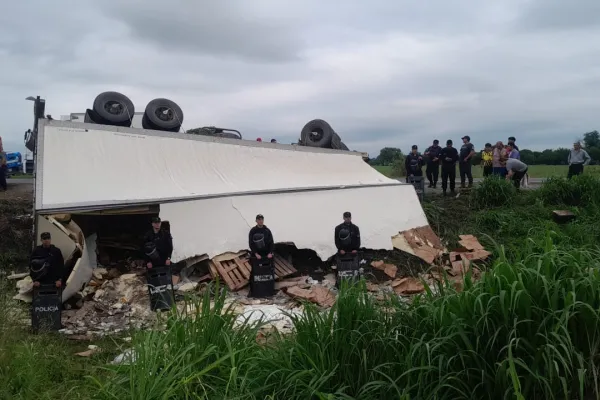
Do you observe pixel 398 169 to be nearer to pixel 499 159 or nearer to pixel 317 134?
pixel 499 159

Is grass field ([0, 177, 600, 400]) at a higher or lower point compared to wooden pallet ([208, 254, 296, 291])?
higher

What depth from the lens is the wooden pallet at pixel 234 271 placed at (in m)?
8.49

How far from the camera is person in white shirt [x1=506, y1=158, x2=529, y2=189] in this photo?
13.8 meters

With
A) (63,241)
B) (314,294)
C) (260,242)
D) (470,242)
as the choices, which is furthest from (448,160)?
(63,241)

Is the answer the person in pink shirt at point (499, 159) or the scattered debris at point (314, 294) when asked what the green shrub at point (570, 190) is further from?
the scattered debris at point (314, 294)

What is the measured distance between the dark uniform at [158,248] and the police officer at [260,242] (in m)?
1.27

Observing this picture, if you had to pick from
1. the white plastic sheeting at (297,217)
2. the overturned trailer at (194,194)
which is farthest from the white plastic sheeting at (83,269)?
the white plastic sheeting at (297,217)

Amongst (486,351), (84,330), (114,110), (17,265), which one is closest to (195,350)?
(486,351)

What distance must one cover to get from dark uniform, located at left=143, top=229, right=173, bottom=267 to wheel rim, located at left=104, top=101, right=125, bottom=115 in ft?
13.7

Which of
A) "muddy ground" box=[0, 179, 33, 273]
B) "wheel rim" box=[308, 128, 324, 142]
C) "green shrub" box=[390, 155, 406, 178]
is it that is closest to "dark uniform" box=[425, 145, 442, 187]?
"wheel rim" box=[308, 128, 324, 142]

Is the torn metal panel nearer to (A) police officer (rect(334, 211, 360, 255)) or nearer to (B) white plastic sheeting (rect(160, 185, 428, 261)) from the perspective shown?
(B) white plastic sheeting (rect(160, 185, 428, 261))

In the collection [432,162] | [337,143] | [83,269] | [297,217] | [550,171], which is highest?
[337,143]

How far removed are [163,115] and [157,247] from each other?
456cm

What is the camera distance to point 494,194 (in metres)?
13.0
